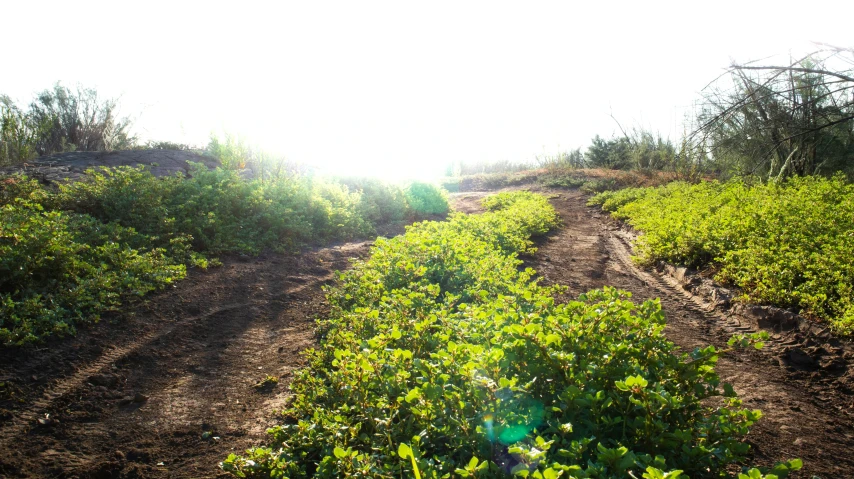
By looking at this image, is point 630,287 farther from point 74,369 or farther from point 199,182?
point 199,182

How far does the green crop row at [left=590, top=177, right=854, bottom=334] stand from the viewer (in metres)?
4.12

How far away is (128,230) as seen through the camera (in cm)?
536

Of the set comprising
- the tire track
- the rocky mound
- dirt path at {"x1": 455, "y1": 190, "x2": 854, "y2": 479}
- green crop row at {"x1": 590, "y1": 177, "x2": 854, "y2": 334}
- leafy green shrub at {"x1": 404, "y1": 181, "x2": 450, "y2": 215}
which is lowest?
dirt path at {"x1": 455, "y1": 190, "x2": 854, "y2": 479}

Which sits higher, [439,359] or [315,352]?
[439,359]

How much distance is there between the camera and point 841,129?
8578 mm

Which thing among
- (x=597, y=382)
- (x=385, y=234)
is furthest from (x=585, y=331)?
(x=385, y=234)

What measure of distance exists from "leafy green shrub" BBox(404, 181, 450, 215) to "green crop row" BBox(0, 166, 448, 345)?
3.93 feet

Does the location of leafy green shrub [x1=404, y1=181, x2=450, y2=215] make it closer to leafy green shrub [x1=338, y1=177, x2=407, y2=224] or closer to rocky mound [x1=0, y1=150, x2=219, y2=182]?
leafy green shrub [x1=338, y1=177, x2=407, y2=224]

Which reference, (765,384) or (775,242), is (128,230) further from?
(775,242)

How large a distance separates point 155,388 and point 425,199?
9.16m

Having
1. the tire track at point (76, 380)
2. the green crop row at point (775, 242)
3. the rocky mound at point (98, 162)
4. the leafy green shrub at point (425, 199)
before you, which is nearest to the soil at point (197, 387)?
the tire track at point (76, 380)

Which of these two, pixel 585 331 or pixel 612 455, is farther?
pixel 585 331

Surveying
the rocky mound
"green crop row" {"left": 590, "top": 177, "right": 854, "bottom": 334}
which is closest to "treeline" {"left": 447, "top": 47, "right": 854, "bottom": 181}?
"green crop row" {"left": 590, "top": 177, "right": 854, "bottom": 334}

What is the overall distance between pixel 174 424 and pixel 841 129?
441 inches
